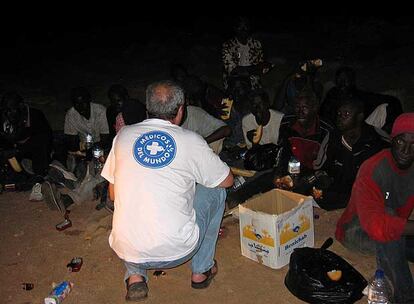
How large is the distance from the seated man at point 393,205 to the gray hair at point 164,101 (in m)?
1.47

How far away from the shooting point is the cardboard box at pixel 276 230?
4.10m

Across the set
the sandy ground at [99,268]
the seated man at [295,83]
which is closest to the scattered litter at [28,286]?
the sandy ground at [99,268]

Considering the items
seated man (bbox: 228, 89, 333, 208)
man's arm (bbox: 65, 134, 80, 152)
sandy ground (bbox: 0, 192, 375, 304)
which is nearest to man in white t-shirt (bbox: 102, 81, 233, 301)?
sandy ground (bbox: 0, 192, 375, 304)

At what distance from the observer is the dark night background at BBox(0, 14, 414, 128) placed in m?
12.3

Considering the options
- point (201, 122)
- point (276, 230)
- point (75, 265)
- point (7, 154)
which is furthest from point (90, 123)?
point (276, 230)

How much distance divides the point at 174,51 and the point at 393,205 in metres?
13.0

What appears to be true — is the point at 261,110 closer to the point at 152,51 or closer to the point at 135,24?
the point at 152,51

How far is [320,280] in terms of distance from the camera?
3.74m

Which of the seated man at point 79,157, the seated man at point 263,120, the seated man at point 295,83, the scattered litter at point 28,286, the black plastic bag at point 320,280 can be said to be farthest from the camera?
the seated man at point 295,83

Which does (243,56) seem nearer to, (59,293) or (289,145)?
(289,145)

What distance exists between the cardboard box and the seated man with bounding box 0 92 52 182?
10.8 feet

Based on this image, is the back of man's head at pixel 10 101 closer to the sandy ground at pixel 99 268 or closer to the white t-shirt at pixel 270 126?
the sandy ground at pixel 99 268

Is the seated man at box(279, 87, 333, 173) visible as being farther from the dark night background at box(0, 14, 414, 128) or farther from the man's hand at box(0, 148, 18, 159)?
the dark night background at box(0, 14, 414, 128)

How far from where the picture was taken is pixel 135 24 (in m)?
21.2
